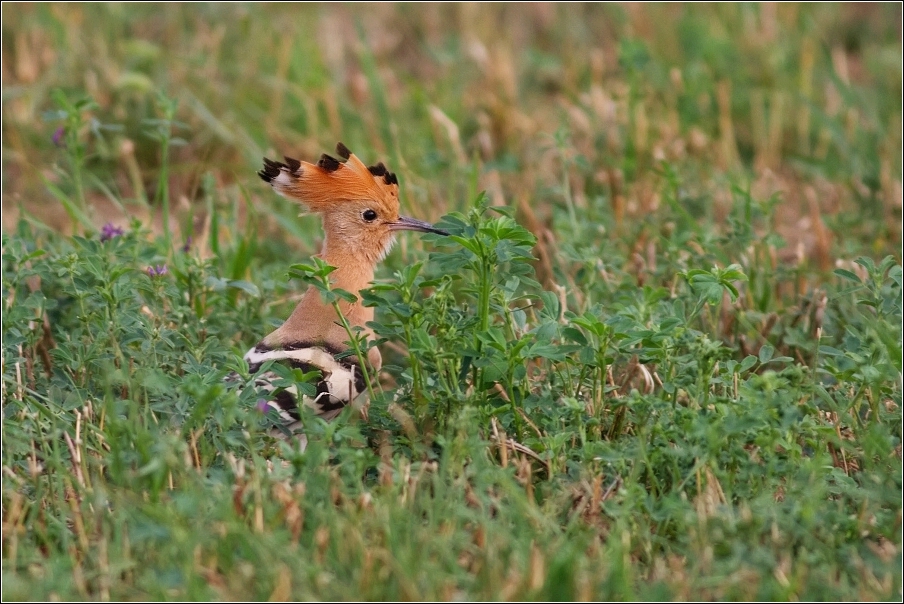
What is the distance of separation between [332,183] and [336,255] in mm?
214

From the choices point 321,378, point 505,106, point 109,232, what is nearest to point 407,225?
point 321,378

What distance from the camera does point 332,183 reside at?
147 inches

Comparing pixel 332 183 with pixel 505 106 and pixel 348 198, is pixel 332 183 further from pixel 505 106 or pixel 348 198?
pixel 505 106

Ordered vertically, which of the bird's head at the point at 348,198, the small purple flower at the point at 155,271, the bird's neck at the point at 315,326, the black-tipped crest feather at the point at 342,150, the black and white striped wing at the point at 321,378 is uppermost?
the black-tipped crest feather at the point at 342,150

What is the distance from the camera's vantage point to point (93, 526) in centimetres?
274

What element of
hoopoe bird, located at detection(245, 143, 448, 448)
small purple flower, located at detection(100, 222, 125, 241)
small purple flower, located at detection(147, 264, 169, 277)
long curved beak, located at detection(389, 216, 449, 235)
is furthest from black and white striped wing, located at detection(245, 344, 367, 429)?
small purple flower, located at detection(100, 222, 125, 241)

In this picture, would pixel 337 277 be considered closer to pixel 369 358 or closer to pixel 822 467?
pixel 369 358

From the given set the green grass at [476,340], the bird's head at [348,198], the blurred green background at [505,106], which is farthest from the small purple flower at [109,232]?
the blurred green background at [505,106]

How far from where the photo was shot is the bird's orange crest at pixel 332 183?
12.1 ft

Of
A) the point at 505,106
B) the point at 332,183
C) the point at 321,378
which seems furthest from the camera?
the point at 505,106

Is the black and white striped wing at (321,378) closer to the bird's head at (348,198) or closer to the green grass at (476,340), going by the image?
the green grass at (476,340)

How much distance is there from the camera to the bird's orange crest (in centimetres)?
369

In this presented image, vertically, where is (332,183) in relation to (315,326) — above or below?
above

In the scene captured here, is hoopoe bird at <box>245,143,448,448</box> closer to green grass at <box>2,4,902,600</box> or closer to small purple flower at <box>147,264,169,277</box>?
green grass at <box>2,4,902,600</box>
